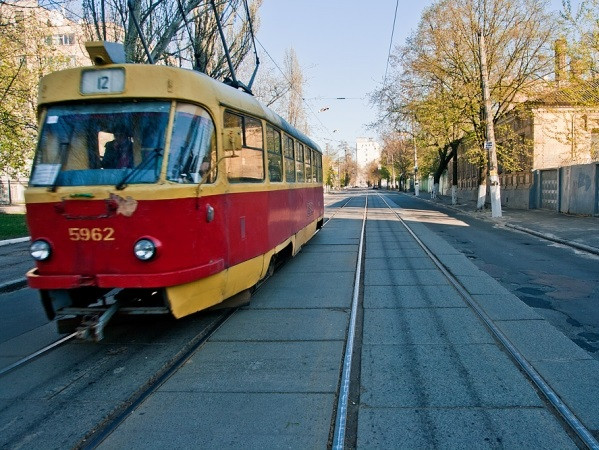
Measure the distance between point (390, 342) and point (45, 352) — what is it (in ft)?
12.4

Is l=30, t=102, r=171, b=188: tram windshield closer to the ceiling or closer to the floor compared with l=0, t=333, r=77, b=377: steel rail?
closer to the ceiling

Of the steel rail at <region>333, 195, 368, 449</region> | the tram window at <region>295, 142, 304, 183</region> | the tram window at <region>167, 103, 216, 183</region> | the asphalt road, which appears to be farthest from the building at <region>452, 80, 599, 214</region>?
the tram window at <region>167, 103, 216, 183</region>

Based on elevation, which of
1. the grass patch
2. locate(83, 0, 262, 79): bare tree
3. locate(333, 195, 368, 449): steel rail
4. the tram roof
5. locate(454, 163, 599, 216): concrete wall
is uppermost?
locate(83, 0, 262, 79): bare tree

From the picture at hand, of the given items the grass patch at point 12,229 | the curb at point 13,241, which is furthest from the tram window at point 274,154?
the curb at point 13,241

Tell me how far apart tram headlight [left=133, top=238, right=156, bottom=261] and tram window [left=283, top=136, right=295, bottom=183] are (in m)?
4.30

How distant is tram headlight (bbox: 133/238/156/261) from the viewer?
4.53 meters

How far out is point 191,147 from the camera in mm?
4953

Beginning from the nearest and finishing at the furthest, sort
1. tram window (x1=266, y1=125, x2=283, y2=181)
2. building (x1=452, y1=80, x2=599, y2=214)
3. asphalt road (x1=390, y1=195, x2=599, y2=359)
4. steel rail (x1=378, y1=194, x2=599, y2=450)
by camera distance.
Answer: steel rail (x1=378, y1=194, x2=599, y2=450)
asphalt road (x1=390, y1=195, x2=599, y2=359)
tram window (x1=266, y1=125, x2=283, y2=181)
building (x1=452, y1=80, x2=599, y2=214)

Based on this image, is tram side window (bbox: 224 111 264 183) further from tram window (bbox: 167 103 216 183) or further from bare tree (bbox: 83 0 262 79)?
bare tree (bbox: 83 0 262 79)

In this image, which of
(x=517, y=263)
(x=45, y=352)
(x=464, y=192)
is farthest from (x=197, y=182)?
(x=464, y=192)

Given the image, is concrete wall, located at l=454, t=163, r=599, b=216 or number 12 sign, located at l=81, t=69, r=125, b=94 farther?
concrete wall, located at l=454, t=163, r=599, b=216

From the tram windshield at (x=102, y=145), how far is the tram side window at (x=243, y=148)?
0.89m

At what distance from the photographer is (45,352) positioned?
16.9ft

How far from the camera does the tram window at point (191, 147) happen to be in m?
A: 4.78
